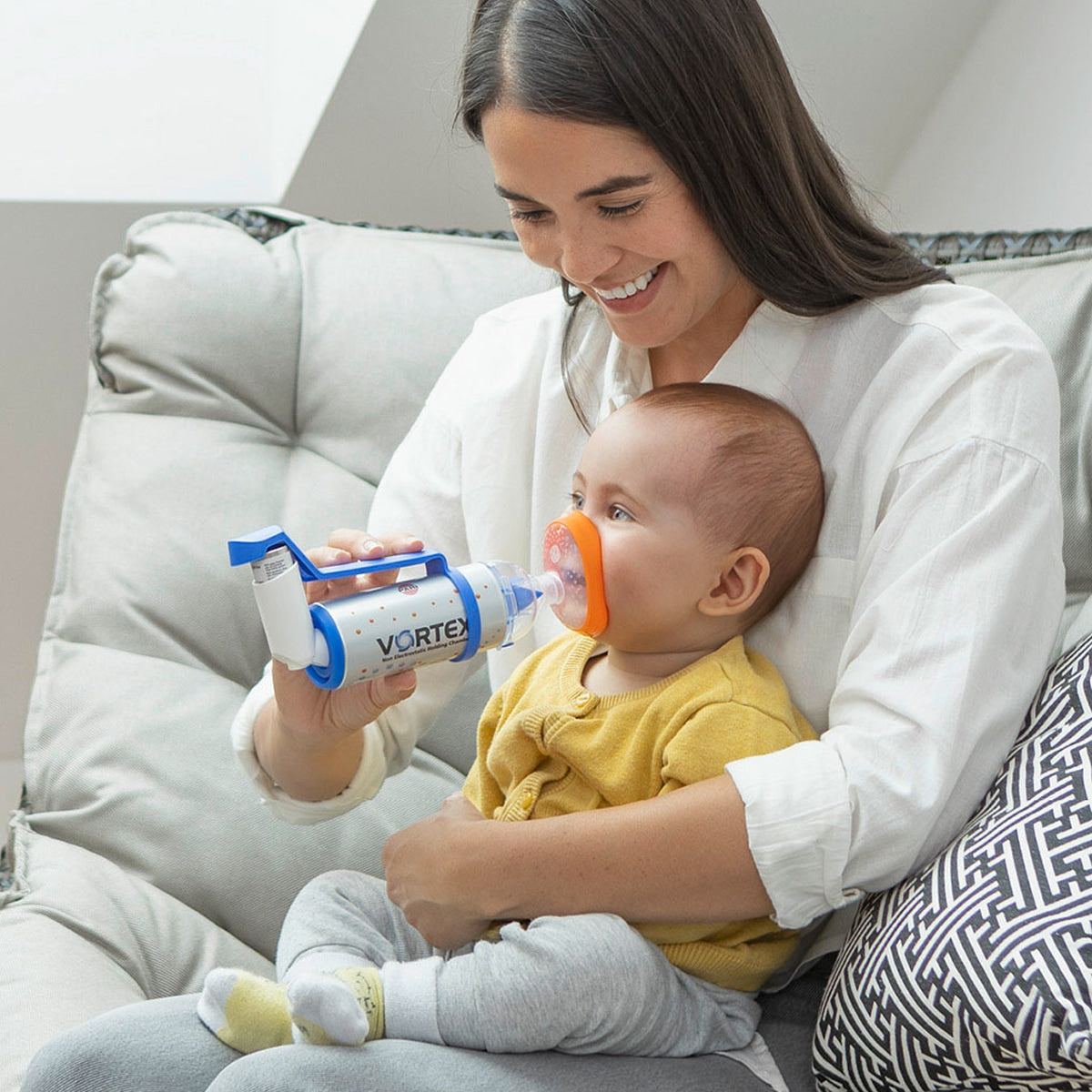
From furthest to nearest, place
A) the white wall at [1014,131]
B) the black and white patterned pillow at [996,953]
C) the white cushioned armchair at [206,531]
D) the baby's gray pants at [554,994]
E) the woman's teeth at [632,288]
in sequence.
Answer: the white wall at [1014,131] < the white cushioned armchair at [206,531] < the woman's teeth at [632,288] < the baby's gray pants at [554,994] < the black and white patterned pillow at [996,953]

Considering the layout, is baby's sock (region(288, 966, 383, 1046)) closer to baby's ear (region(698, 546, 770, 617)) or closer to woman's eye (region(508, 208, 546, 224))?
baby's ear (region(698, 546, 770, 617))

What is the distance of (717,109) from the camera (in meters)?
1.15

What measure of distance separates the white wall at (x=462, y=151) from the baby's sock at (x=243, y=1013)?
4.67 ft

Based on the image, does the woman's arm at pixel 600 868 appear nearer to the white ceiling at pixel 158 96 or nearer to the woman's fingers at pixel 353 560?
the woman's fingers at pixel 353 560

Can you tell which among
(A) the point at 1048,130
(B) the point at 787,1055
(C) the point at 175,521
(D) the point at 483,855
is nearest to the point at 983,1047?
(B) the point at 787,1055

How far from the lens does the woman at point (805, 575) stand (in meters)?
1.05

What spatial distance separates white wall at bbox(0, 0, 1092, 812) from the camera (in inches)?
78.9

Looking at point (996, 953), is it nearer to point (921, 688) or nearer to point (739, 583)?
point (921, 688)

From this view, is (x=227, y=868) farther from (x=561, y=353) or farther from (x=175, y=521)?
(x=561, y=353)

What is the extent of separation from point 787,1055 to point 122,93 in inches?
73.9

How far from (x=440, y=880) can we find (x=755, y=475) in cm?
43

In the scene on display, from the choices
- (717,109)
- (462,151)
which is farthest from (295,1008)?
(462,151)

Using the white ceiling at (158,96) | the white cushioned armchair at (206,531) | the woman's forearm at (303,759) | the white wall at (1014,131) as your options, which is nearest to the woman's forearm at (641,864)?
the woman's forearm at (303,759)

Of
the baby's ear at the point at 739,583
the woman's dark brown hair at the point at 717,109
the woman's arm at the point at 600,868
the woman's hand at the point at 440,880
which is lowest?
the woman's hand at the point at 440,880
